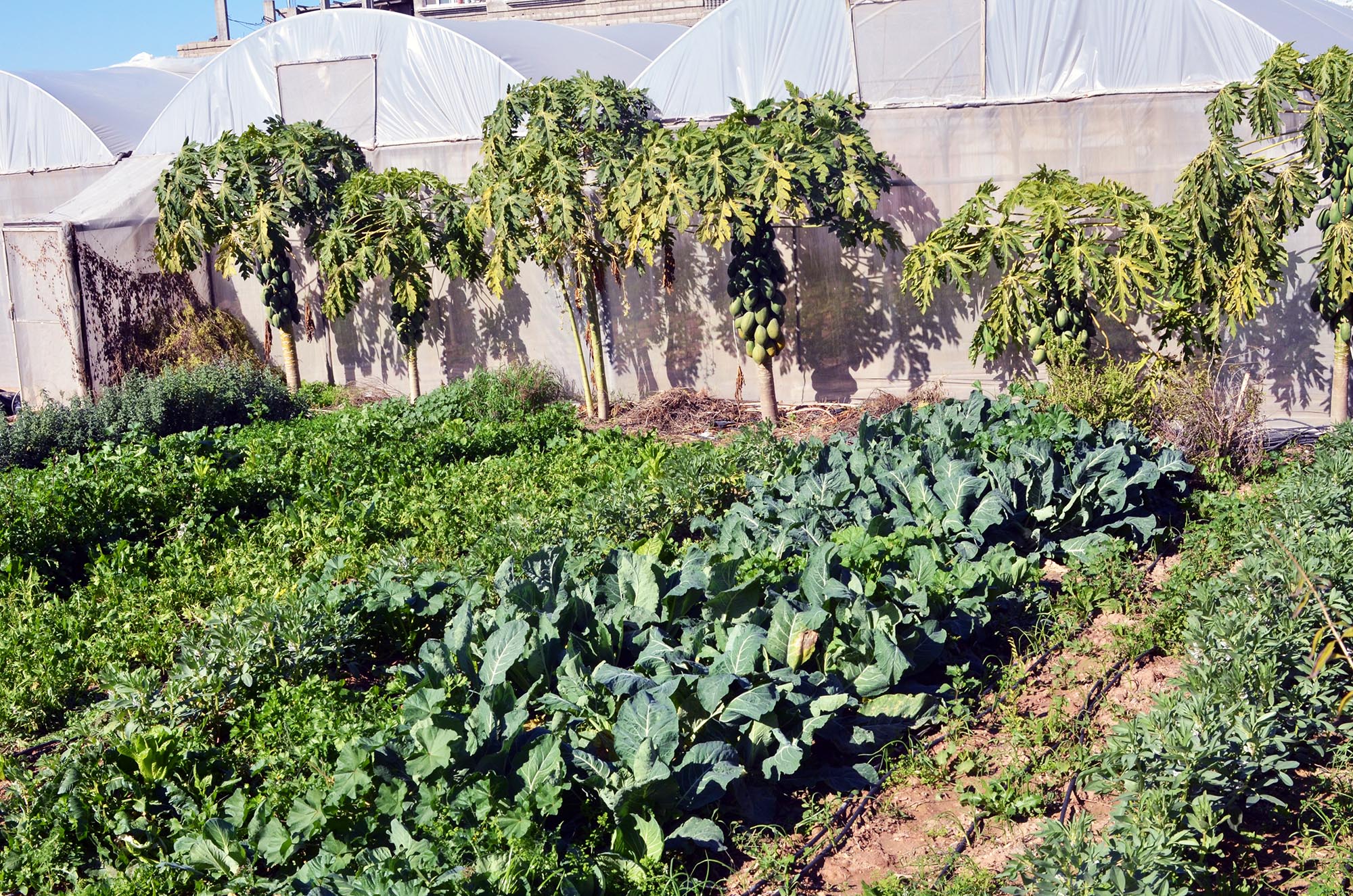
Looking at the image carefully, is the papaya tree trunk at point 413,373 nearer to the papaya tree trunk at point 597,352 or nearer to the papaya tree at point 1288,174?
the papaya tree trunk at point 597,352

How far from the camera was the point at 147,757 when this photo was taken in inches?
168

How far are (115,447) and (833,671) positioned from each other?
6.59 metres

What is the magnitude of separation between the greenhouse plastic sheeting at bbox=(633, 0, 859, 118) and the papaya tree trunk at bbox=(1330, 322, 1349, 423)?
173 inches

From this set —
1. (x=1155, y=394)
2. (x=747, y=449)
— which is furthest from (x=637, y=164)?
(x=1155, y=394)

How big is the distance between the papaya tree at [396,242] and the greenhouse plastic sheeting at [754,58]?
2415 mm

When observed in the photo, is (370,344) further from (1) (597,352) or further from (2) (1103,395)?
(2) (1103,395)

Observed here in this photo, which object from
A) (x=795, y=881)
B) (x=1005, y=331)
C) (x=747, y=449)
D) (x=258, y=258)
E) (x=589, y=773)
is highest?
(x=258, y=258)

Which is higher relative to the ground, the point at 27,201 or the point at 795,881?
the point at 27,201

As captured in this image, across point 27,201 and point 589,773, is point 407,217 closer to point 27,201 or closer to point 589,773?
point 589,773

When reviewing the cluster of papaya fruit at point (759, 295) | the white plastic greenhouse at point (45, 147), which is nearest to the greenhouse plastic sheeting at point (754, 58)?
the cluster of papaya fruit at point (759, 295)

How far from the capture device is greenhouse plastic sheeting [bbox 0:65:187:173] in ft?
51.3

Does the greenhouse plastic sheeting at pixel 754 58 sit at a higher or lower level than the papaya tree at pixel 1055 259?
higher

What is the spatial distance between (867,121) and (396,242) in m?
4.25

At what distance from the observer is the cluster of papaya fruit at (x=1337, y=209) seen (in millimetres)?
7578
